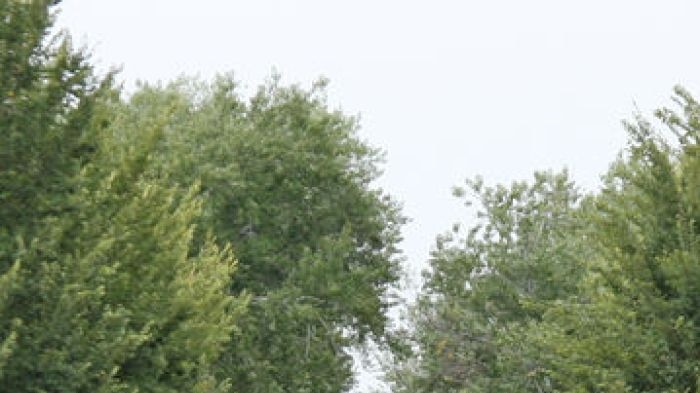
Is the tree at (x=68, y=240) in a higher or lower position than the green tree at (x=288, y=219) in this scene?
lower

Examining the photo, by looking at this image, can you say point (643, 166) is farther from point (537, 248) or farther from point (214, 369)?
point (537, 248)

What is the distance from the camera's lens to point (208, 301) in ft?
68.2

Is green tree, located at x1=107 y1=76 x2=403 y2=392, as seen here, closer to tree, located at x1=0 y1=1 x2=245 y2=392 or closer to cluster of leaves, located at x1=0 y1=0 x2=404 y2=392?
cluster of leaves, located at x1=0 y1=0 x2=404 y2=392

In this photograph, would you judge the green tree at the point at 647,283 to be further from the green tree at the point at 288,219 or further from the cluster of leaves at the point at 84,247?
the green tree at the point at 288,219

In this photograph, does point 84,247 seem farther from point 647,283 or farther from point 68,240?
point 647,283

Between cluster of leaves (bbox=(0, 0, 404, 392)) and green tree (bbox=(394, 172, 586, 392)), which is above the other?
green tree (bbox=(394, 172, 586, 392))

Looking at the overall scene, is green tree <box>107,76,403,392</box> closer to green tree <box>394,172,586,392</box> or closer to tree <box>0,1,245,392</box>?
green tree <box>394,172,586,392</box>

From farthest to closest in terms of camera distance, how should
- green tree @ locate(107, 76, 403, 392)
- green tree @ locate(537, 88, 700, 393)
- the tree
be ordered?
green tree @ locate(107, 76, 403, 392) < green tree @ locate(537, 88, 700, 393) < the tree

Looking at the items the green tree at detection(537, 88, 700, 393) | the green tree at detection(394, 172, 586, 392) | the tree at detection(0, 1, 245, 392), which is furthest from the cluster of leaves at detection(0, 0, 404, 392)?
the green tree at detection(394, 172, 586, 392)

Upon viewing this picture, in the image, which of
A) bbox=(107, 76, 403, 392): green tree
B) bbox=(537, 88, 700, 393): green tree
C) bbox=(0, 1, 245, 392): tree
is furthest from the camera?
bbox=(107, 76, 403, 392): green tree

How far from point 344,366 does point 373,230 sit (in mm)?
4352

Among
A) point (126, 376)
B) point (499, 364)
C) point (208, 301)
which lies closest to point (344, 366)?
point (499, 364)

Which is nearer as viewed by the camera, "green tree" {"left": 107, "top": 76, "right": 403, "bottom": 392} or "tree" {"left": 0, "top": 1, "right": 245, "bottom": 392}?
"tree" {"left": 0, "top": 1, "right": 245, "bottom": 392}

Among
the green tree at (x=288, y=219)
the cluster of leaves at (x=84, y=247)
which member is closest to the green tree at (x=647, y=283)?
the cluster of leaves at (x=84, y=247)
